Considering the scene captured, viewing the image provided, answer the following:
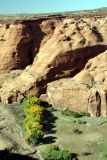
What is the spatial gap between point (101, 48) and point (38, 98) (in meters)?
9.36

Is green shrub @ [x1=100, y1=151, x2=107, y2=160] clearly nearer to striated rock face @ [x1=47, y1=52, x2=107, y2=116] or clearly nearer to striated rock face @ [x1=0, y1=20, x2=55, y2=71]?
striated rock face @ [x1=47, y1=52, x2=107, y2=116]

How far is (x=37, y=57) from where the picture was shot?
53094 mm

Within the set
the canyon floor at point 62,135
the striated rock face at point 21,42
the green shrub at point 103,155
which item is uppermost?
the striated rock face at point 21,42

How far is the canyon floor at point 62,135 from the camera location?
121 ft

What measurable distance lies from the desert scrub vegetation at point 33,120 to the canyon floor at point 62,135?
1.78ft

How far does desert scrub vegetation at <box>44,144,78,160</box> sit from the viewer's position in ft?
114

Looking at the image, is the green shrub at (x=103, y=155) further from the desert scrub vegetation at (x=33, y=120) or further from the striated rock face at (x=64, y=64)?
the striated rock face at (x=64, y=64)

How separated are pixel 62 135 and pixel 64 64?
12387 mm

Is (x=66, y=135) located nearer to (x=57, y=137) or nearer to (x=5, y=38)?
(x=57, y=137)

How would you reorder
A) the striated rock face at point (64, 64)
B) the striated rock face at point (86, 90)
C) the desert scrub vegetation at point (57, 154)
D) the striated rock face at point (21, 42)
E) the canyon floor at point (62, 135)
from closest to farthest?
the desert scrub vegetation at point (57, 154) < the canyon floor at point (62, 135) < the striated rock face at point (86, 90) < the striated rock face at point (64, 64) < the striated rock face at point (21, 42)

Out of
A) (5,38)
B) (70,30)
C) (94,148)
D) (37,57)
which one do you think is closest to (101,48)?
(70,30)

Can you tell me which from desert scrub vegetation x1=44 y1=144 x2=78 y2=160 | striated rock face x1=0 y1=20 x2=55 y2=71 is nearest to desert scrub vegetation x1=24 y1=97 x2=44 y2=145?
desert scrub vegetation x1=44 y1=144 x2=78 y2=160

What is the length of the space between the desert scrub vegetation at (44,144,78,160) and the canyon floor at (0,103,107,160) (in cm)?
66

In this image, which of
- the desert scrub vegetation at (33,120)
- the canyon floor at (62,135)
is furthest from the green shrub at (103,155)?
the desert scrub vegetation at (33,120)
